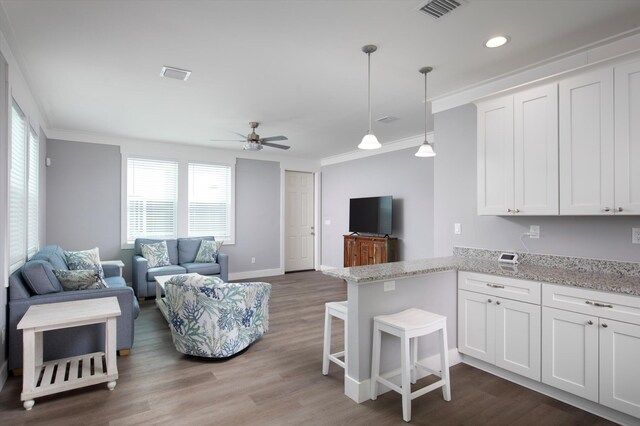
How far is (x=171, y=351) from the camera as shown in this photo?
3432mm

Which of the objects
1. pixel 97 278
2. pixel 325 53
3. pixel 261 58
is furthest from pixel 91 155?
pixel 325 53

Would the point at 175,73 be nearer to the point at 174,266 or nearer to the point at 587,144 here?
the point at 174,266

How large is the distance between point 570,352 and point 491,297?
24.2 inches

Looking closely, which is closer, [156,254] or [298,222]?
Answer: [156,254]

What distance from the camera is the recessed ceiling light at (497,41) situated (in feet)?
8.68

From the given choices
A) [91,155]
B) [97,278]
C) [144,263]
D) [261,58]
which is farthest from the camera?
[91,155]

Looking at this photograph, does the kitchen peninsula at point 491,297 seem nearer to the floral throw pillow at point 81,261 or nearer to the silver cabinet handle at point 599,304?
the silver cabinet handle at point 599,304

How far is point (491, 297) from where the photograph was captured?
2834 mm

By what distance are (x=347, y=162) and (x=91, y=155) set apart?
4743mm

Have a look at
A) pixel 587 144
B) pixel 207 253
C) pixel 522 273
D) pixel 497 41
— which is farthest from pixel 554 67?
pixel 207 253

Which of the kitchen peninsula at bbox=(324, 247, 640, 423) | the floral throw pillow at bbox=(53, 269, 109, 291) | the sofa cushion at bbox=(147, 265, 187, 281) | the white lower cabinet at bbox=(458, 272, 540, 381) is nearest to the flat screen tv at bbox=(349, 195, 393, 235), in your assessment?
the kitchen peninsula at bbox=(324, 247, 640, 423)

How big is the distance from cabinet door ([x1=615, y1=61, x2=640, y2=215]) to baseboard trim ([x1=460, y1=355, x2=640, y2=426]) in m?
1.33

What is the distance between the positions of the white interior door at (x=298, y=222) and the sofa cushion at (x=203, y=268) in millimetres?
2272

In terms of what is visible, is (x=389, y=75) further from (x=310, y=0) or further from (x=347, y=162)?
(x=347, y=162)
